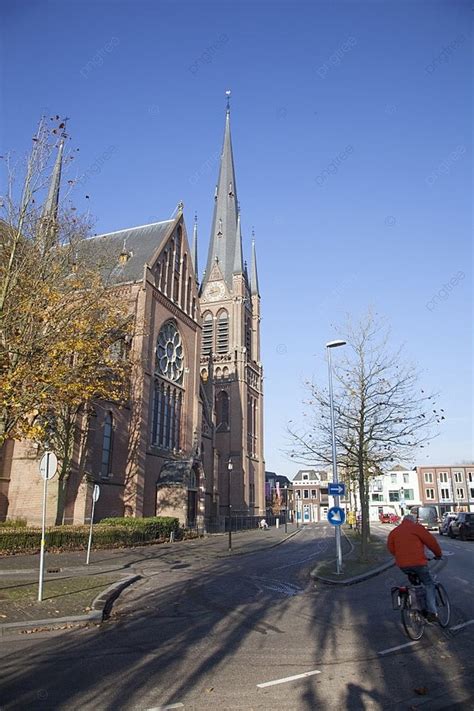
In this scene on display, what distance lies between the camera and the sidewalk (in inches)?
342

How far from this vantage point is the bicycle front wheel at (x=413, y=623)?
7.35 metres

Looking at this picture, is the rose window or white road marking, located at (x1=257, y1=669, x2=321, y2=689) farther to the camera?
the rose window

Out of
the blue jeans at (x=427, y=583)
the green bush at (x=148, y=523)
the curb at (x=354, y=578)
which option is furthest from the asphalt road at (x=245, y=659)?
the green bush at (x=148, y=523)

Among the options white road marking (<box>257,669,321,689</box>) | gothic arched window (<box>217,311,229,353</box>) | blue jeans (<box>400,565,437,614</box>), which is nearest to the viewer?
white road marking (<box>257,669,321,689</box>)

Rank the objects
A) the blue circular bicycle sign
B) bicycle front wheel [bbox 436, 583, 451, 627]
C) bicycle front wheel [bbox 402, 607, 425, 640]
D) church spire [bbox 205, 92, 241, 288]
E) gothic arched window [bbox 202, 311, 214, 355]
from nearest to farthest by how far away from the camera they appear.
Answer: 1. bicycle front wheel [bbox 402, 607, 425, 640]
2. bicycle front wheel [bbox 436, 583, 451, 627]
3. the blue circular bicycle sign
4. gothic arched window [bbox 202, 311, 214, 355]
5. church spire [bbox 205, 92, 241, 288]

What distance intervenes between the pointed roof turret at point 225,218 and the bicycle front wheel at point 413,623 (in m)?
61.8

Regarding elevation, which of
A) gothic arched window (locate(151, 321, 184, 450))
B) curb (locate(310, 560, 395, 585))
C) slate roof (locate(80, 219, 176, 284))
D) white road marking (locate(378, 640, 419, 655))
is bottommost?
curb (locate(310, 560, 395, 585))

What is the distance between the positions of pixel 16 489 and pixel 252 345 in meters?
42.1

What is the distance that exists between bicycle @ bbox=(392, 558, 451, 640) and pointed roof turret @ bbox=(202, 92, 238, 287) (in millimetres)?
61405


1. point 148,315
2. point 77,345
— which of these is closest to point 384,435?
point 77,345

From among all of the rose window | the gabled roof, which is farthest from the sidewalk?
the gabled roof

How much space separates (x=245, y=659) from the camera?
6477 mm

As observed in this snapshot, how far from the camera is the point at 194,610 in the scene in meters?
9.84

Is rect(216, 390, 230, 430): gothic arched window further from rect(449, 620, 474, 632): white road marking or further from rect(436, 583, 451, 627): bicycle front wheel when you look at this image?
rect(436, 583, 451, 627): bicycle front wheel
